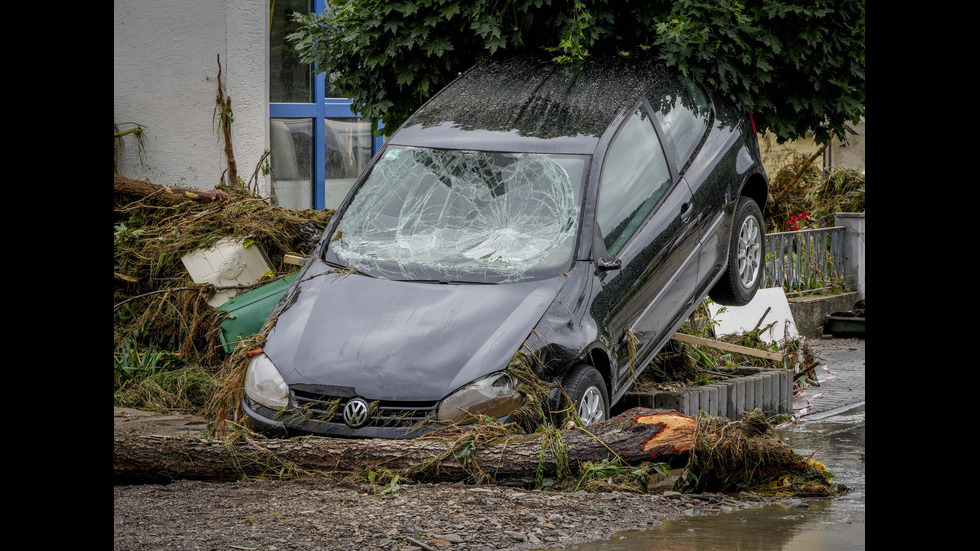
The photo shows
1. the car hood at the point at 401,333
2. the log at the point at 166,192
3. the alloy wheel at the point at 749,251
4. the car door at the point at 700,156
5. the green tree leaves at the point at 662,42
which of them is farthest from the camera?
the log at the point at 166,192

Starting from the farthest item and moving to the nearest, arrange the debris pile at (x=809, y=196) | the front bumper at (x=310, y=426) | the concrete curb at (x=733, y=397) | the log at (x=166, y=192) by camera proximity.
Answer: the debris pile at (x=809, y=196) → the log at (x=166, y=192) → the concrete curb at (x=733, y=397) → the front bumper at (x=310, y=426)

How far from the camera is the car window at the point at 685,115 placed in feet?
25.7

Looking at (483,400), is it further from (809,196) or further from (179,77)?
(809,196)

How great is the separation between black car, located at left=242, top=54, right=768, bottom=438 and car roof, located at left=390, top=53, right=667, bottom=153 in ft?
0.05

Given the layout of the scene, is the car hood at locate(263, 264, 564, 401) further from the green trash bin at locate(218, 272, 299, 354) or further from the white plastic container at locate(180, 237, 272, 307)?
the white plastic container at locate(180, 237, 272, 307)

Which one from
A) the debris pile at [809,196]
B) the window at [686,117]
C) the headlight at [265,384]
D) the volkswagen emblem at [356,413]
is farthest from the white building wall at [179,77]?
the debris pile at [809,196]

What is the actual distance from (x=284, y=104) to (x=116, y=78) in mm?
1882

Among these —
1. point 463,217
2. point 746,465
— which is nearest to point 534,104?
point 463,217

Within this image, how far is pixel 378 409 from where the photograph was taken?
19.4ft

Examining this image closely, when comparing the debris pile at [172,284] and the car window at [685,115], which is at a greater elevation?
the car window at [685,115]

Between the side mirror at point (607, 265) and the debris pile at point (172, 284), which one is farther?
the debris pile at point (172, 284)

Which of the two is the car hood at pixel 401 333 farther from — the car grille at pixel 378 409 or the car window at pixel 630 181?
the car window at pixel 630 181

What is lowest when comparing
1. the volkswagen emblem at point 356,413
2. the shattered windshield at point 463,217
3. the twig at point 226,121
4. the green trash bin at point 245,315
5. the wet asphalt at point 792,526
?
the wet asphalt at point 792,526

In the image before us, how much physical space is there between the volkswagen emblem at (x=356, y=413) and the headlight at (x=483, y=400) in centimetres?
40
